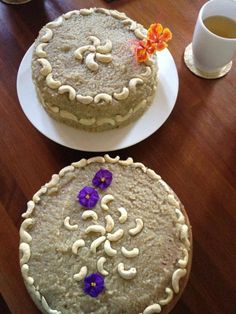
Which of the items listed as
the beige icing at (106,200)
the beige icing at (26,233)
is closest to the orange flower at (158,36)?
the beige icing at (106,200)

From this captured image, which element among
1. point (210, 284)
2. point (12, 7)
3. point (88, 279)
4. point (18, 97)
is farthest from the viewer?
point (12, 7)

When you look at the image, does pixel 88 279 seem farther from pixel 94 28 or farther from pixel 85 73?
pixel 94 28

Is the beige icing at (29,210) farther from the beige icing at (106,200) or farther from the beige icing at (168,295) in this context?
the beige icing at (168,295)

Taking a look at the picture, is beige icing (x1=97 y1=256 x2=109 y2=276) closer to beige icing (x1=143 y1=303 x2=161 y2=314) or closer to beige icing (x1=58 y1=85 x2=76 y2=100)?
beige icing (x1=143 y1=303 x2=161 y2=314)

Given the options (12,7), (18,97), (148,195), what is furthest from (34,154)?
(12,7)

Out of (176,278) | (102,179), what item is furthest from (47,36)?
(176,278)

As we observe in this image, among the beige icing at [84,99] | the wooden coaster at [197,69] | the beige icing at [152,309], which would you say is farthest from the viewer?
the wooden coaster at [197,69]

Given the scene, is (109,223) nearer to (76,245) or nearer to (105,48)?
(76,245)
